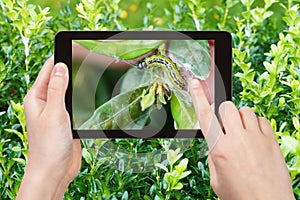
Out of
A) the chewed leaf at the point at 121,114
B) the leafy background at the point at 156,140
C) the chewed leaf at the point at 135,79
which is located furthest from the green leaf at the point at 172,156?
the chewed leaf at the point at 135,79

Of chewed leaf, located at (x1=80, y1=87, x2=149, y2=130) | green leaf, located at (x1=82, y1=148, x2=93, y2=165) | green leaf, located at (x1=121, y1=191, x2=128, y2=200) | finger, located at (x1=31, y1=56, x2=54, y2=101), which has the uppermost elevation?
finger, located at (x1=31, y1=56, x2=54, y2=101)

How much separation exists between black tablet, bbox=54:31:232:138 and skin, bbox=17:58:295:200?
77 mm

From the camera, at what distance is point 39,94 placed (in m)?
1.92

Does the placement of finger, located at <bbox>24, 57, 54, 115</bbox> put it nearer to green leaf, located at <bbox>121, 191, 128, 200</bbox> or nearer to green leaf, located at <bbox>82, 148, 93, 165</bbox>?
green leaf, located at <bbox>82, 148, 93, 165</bbox>

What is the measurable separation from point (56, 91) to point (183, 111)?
0.39 meters

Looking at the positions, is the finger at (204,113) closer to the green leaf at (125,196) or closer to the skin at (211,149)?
the skin at (211,149)

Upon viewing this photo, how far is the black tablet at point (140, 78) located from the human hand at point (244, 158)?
16 centimetres

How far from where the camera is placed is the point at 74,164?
1991 millimetres

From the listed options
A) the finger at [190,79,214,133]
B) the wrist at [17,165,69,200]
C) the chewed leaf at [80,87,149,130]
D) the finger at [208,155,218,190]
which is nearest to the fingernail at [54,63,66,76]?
the chewed leaf at [80,87,149,130]

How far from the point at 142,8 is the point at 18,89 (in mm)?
2427

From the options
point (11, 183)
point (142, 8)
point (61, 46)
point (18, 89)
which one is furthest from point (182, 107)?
point (142, 8)

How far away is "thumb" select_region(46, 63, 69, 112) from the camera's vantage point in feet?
6.11

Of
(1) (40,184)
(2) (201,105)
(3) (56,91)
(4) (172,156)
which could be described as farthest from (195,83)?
(1) (40,184)

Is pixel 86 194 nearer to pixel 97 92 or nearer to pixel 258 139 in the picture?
pixel 97 92
